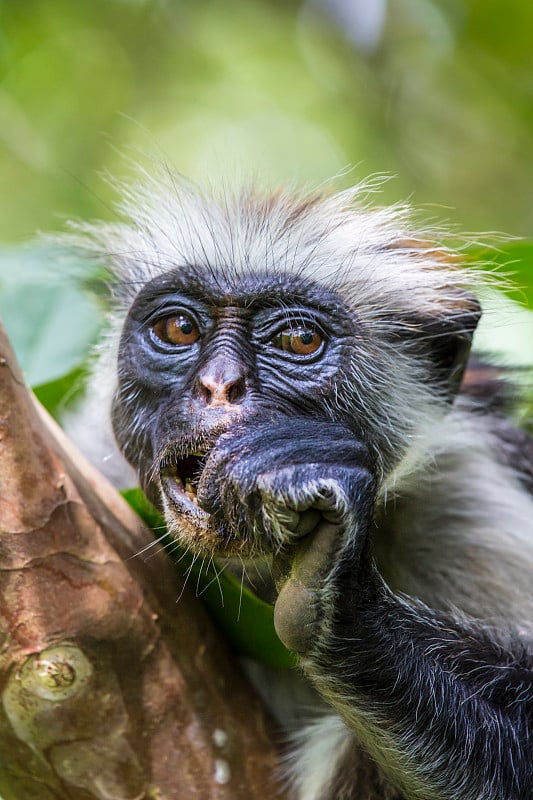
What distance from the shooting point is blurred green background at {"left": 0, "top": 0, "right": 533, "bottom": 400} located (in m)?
8.84

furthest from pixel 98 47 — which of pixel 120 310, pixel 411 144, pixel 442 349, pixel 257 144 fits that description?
pixel 442 349

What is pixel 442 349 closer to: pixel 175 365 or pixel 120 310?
pixel 175 365

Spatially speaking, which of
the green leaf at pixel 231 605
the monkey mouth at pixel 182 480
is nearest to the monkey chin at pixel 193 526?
the monkey mouth at pixel 182 480

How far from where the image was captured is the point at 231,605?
311cm

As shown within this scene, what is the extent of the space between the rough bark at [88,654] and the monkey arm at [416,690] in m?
0.52

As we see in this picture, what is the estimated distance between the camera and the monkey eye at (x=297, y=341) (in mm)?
3162

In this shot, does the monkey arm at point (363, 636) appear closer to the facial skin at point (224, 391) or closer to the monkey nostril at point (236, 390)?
the facial skin at point (224, 391)

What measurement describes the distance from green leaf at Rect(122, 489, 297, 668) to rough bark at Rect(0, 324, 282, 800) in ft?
0.27

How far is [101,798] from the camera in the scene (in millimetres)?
2869

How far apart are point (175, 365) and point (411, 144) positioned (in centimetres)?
758

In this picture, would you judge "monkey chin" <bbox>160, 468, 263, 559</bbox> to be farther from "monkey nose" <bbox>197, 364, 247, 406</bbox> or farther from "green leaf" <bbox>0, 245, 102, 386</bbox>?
"green leaf" <bbox>0, 245, 102, 386</bbox>

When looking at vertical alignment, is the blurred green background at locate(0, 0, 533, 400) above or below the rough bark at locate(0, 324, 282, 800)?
above

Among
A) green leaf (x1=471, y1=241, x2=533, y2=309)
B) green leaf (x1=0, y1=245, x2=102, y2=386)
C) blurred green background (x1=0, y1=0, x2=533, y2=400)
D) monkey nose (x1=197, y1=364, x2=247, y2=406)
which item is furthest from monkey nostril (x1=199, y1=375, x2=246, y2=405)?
blurred green background (x1=0, y1=0, x2=533, y2=400)

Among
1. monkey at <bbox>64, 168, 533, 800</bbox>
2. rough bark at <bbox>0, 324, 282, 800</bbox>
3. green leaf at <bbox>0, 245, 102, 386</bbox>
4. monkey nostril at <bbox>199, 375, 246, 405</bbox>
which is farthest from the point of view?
green leaf at <bbox>0, 245, 102, 386</bbox>
